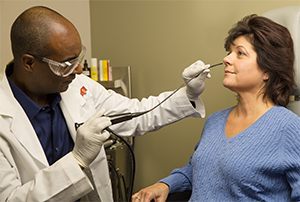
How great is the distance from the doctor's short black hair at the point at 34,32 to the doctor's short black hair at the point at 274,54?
0.84 m

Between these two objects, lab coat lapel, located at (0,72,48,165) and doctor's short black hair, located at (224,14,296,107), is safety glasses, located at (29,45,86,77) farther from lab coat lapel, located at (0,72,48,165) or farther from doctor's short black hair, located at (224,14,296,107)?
doctor's short black hair, located at (224,14,296,107)

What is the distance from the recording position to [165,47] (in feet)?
7.86

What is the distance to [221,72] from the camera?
2080 mm

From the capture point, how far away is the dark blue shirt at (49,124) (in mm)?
1318

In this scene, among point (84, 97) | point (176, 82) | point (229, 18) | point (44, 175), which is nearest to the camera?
point (44, 175)

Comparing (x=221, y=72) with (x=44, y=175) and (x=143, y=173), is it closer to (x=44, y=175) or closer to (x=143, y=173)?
(x=143, y=173)

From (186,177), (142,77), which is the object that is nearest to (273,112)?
(186,177)

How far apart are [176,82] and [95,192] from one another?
3.77ft

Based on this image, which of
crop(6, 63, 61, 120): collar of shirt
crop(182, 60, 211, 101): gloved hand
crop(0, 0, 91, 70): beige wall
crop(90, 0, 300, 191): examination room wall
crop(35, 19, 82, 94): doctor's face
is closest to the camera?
crop(35, 19, 82, 94): doctor's face

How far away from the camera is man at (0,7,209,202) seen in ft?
3.73

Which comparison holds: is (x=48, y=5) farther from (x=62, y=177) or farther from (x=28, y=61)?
(x=62, y=177)

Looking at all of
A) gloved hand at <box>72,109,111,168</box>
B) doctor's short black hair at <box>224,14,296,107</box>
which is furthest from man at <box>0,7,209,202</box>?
doctor's short black hair at <box>224,14,296,107</box>

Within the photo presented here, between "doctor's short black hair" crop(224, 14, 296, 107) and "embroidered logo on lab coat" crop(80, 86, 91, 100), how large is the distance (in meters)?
0.83

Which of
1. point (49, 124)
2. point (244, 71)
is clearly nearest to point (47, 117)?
point (49, 124)
